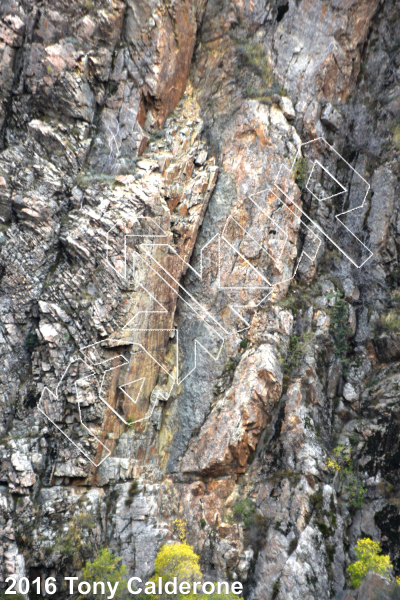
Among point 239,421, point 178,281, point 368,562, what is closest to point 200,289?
point 178,281

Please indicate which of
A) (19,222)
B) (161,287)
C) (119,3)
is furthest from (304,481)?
(119,3)

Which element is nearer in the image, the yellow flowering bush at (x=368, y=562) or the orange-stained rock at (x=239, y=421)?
the yellow flowering bush at (x=368, y=562)

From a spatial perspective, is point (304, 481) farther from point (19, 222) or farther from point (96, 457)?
point (19, 222)

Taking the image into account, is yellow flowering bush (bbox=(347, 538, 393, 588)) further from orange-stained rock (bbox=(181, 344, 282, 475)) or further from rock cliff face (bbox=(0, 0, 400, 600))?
orange-stained rock (bbox=(181, 344, 282, 475))

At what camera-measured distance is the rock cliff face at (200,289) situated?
781 inches

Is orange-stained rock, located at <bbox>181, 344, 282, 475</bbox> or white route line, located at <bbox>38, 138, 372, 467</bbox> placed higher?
white route line, located at <bbox>38, 138, 372, 467</bbox>

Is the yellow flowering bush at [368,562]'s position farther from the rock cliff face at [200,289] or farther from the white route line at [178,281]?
the white route line at [178,281]

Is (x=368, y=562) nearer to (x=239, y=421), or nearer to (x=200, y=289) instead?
(x=239, y=421)

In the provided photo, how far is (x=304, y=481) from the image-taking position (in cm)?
2023

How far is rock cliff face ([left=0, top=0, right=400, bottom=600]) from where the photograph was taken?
65.1ft

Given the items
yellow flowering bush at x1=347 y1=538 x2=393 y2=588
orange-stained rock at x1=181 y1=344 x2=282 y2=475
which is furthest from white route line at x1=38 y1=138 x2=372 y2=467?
yellow flowering bush at x1=347 y1=538 x2=393 y2=588

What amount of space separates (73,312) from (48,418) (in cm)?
482

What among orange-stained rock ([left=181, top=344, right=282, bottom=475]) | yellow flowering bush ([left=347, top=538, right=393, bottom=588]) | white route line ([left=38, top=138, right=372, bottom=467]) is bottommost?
yellow flowering bush ([left=347, top=538, right=393, bottom=588])

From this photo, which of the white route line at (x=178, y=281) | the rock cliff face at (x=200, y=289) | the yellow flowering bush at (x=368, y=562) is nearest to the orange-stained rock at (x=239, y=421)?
the rock cliff face at (x=200, y=289)
